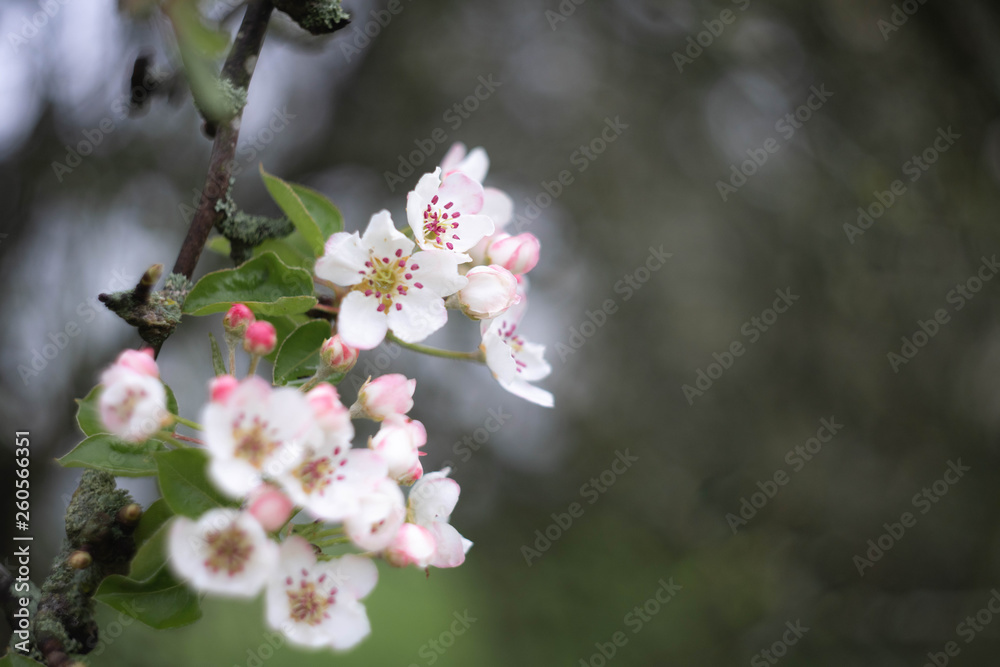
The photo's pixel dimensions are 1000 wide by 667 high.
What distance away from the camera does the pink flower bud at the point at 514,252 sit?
111 cm

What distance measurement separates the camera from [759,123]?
135 inches

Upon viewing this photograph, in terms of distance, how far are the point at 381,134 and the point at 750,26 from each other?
1.80 metres

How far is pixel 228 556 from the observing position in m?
0.68

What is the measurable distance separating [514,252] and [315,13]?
491mm

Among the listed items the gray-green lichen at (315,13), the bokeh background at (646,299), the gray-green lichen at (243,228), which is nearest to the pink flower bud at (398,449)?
the gray-green lichen at (243,228)

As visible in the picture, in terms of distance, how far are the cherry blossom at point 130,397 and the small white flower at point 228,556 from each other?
15 centimetres

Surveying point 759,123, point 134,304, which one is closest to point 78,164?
point 134,304

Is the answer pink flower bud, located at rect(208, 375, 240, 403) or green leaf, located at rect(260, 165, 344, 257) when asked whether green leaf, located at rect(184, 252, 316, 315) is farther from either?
pink flower bud, located at rect(208, 375, 240, 403)

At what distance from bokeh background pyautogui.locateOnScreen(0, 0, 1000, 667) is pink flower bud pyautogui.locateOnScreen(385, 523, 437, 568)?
1471mm

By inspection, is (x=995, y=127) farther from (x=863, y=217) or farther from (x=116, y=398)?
(x=116, y=398)

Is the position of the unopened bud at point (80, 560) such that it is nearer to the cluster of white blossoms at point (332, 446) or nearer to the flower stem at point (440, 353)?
the cluster of white blossoms at point (332, 446)

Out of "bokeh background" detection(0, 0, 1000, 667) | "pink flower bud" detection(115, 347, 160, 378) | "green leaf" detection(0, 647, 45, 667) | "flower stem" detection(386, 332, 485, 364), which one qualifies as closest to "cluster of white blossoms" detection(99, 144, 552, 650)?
"pink flower bud" detection(115, 347, 160, 378)

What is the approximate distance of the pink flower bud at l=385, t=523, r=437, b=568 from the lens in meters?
0.79

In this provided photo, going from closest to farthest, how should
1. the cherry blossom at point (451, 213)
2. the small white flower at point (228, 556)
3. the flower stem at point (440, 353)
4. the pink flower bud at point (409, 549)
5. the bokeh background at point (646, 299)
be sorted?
the small white flower at point (228, 556)
the pink flower bud at point (409, 549)
the cherry blossom at point (451, 213)
the flower stem at point (440, 353)
the bokeh background at point (646, 299)
